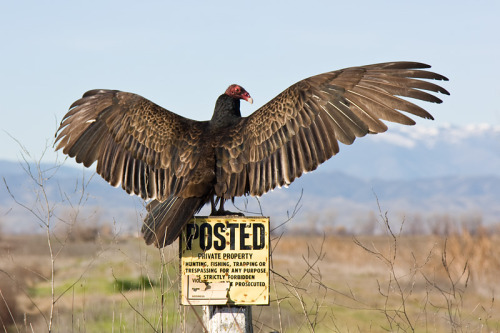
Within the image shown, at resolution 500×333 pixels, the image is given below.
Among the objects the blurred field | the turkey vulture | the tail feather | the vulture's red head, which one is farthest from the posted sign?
the vulture's red head

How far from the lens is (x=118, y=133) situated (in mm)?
3953

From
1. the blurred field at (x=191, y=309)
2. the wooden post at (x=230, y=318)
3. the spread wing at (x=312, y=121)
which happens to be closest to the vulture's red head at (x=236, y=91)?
the spread wing at (x=312, y=121)

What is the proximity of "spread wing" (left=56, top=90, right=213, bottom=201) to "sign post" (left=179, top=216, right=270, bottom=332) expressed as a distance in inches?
24.5

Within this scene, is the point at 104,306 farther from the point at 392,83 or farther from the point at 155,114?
the point at 392,83

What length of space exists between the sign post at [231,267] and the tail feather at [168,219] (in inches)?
8.1

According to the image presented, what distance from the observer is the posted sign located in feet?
9.48

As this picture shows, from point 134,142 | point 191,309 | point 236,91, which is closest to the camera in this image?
point 134,142

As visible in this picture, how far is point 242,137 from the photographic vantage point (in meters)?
3.69

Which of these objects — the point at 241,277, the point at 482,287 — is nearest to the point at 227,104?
the point at 241,277

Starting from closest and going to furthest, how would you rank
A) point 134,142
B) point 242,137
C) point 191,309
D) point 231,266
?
point 231,266 < point 242,137 < point 134,142 < point 191,309

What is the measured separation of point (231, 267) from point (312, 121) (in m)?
1.14

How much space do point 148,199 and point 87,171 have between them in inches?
16.9

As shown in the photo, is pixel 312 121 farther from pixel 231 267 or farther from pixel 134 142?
pixel 231 267

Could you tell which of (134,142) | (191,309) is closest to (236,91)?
(134,142)
